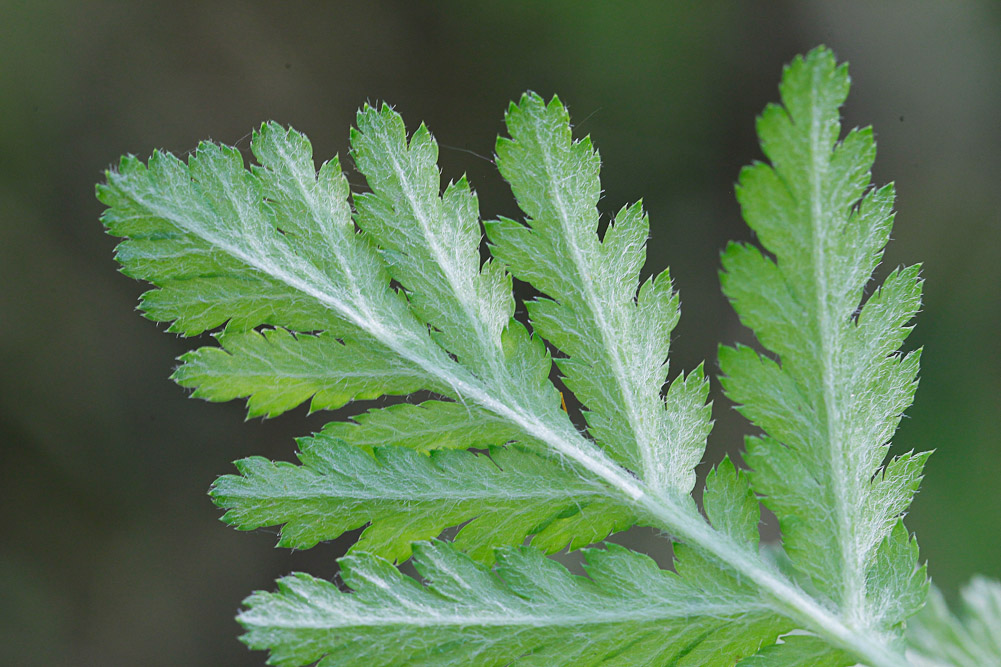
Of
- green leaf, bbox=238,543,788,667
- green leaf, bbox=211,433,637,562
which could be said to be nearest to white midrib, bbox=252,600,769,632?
green leaf, bbox=238,543,788,667

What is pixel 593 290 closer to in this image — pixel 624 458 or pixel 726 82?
pixel 624 458

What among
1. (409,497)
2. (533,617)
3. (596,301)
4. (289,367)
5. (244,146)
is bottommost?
(533,617)

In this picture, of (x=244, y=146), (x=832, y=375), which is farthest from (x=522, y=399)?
(x=244, y=146)

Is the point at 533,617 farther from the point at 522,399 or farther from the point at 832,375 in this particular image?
the point at 832,375

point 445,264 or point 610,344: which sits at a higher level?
point 445,264

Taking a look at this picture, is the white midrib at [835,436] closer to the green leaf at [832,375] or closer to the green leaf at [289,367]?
the green leaf at [832,375]

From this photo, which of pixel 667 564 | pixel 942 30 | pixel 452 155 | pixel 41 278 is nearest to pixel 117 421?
pixel 41 278
